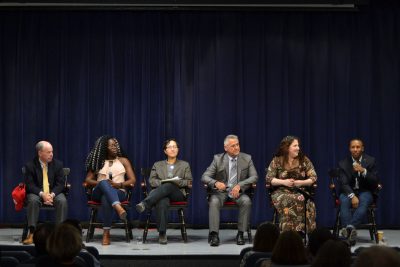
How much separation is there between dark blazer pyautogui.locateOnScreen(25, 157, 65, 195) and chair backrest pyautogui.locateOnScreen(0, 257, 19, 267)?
4350 mm

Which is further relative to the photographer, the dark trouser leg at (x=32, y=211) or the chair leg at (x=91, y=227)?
the chair leg at (x=91, y=227)

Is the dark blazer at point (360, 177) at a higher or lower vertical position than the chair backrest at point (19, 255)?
higher

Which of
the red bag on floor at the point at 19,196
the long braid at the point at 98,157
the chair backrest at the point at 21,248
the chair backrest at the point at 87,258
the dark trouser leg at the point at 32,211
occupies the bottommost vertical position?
the chair backrest at the point at 87,258

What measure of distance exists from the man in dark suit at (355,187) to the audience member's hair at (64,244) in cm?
491

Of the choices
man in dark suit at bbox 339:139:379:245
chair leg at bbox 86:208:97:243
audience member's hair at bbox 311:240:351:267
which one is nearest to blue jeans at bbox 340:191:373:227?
man in dark suit at bbox 339:139:379:245

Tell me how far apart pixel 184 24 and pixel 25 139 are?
2.54 metres

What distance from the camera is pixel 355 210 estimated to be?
891 cm

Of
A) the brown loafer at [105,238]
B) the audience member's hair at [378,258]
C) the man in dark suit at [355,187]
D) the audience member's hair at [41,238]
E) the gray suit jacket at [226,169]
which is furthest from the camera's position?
the gray suit jacket at [226,169]

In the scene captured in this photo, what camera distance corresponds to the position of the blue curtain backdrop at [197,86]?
34.0ft

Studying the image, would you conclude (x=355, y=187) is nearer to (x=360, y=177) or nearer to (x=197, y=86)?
(x=360, y=177)

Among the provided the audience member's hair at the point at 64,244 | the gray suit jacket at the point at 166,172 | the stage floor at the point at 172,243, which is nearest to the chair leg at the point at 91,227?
the stage floor at the point at 172,243

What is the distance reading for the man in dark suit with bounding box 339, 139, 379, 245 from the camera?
880 cm

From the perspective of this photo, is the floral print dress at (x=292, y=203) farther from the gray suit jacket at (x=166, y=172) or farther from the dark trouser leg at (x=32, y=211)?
the dark trouser leg at (x=32, y=211)

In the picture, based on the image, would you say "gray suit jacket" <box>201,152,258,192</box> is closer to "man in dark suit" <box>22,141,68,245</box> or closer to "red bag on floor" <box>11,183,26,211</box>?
"man in dark suit" <box>22,141,68,245</box>
